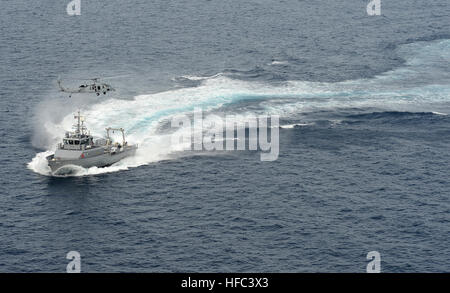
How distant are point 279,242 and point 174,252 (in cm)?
A: 2465

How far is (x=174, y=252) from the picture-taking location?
185125mm
